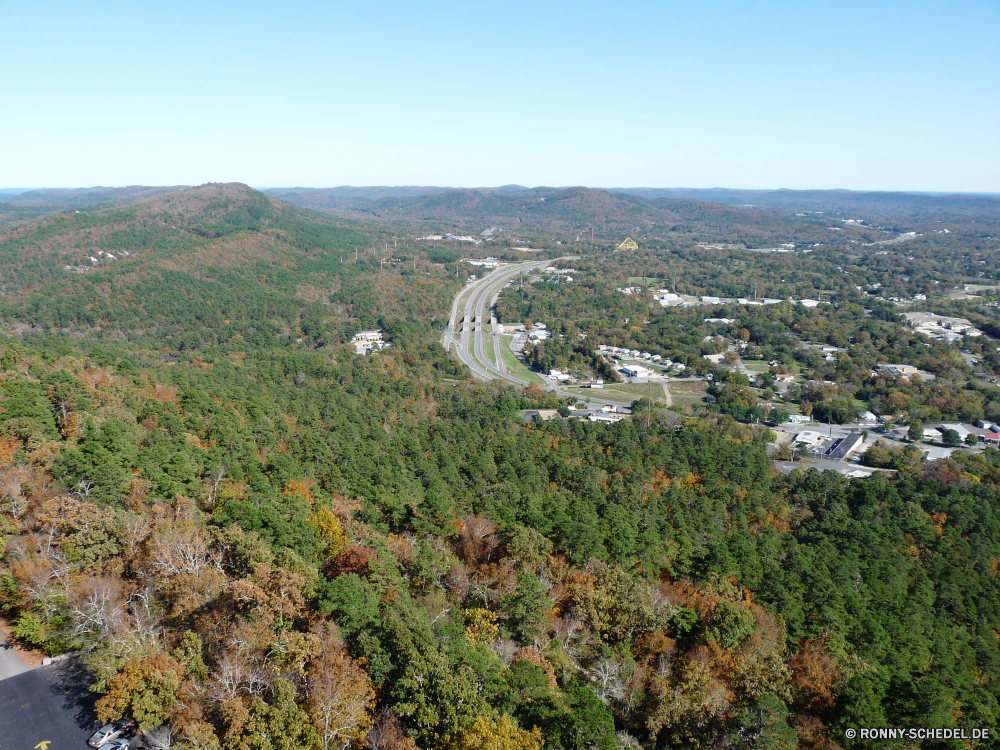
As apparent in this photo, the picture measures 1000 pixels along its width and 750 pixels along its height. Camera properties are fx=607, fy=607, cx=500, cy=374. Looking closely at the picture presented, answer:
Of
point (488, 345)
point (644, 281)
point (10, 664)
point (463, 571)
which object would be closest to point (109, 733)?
point (10, 664)

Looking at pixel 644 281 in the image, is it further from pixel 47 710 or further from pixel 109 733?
pixel 109 733

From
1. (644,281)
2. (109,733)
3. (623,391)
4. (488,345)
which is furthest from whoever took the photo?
(644,281)

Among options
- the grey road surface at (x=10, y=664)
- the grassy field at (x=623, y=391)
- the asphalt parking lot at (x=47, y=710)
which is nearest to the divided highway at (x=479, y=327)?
the grassy field at (x=623, y=391)

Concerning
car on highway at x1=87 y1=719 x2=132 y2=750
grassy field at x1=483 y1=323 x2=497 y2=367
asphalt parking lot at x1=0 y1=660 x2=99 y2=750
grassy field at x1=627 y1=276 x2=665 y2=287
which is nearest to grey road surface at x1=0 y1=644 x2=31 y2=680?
asphalt parking lot at x1=0 y1=660 x2=99 y2=750

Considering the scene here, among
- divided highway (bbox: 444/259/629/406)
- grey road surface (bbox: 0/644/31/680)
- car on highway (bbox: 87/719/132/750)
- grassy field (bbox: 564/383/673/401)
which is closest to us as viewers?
car on highway (bbox: 87/719/132/750)

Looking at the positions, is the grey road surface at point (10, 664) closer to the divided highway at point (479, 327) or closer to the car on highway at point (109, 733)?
the car on highway at point (109, 733)

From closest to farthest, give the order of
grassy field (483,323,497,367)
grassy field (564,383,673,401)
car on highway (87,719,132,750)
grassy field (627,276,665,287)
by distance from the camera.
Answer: car on highway (87,719,132,750) → grassy field (564,383,673,401) → grassy field (483,323,497,367) → grassy field (627,276,665,287)

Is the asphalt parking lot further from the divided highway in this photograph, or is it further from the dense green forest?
the divided highway
